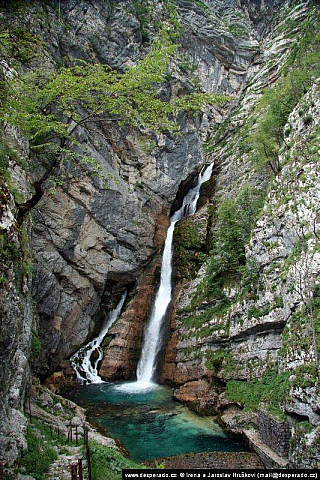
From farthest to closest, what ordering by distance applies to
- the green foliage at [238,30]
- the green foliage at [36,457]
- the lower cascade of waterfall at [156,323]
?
1. the green foliage at [238,30]
2. the lower cascade of waterfall at [156,323]
3. the green foliage at [36,457]

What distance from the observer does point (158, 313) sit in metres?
24.9

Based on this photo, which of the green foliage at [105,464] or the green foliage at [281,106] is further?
the green foliage at [281,106]

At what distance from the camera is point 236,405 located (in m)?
15.0

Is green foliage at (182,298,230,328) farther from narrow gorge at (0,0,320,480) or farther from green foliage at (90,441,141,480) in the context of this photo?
green foliage at (90,441,141,480)

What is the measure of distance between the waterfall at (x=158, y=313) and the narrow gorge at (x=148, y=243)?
150mm

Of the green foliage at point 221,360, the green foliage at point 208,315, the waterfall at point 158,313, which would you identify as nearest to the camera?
the green foliage at point 221,360

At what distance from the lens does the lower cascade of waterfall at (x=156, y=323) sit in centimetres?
2212

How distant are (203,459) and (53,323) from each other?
13.3m

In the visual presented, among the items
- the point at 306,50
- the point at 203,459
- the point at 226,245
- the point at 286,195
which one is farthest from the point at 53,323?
the point at 306,50

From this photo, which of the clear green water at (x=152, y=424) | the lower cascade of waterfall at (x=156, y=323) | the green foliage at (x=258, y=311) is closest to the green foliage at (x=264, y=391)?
the clear green water at (x=152, y=424)

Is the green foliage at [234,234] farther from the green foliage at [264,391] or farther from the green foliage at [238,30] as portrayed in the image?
the green foliage at [238,30]

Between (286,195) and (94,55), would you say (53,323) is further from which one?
(94,55)

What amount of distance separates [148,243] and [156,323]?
6.66 meters

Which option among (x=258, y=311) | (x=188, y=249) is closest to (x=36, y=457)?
(x=258, y=311)
